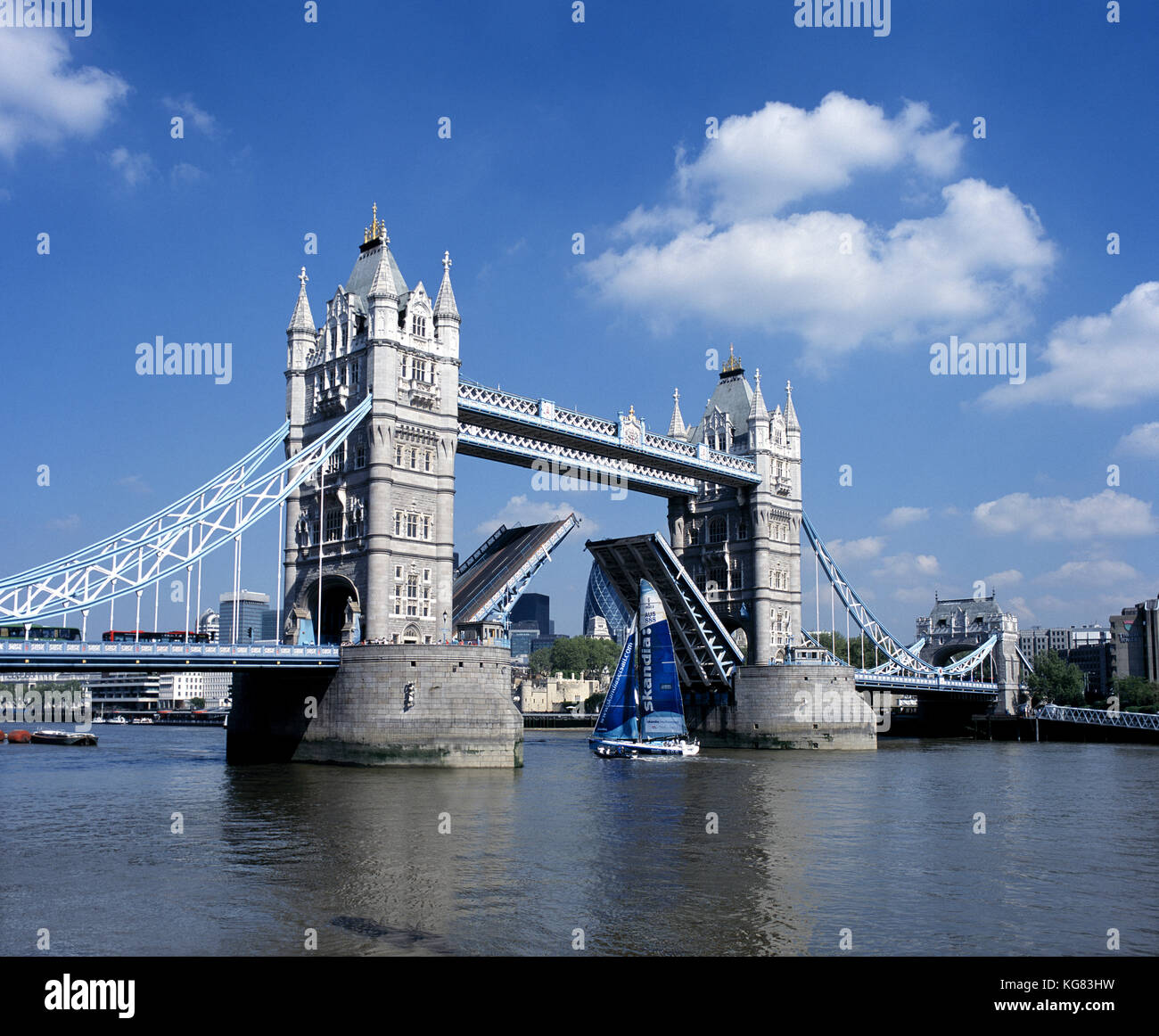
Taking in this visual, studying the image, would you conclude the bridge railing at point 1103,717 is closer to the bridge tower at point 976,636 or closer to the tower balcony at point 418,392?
the bridge tower at point 976,636

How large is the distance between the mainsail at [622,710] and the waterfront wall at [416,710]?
13500mm

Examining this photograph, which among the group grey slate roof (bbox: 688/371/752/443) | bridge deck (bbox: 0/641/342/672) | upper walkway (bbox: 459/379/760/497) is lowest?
bridge deck (bbox: 0/641/342/672)

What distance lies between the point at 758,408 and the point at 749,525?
28.6 feet

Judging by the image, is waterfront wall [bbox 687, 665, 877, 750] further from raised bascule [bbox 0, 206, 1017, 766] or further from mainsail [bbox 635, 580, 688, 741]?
mainsail [bbox 635, 580, 688, 741]

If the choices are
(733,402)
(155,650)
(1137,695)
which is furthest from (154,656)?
(1137,695)

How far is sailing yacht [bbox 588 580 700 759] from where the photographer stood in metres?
67.2

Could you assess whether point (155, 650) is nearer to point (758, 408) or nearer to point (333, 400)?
point (333, 400)

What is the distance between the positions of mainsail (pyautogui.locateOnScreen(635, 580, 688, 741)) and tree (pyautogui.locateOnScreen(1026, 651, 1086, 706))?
7895 centimetres

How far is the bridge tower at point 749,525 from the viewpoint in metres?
83.3

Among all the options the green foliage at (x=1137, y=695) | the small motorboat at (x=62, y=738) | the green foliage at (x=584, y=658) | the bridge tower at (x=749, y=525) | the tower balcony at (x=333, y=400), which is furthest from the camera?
the green foliage at (x=584, y=658)

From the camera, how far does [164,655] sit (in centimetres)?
4847

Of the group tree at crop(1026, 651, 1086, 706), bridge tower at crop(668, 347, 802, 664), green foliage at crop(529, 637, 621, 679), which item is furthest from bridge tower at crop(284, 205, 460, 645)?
green foliage at crop(529, 637, 621, 679)

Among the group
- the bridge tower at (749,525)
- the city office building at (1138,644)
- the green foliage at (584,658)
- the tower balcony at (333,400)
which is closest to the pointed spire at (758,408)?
the bridge tower at (749,525)
